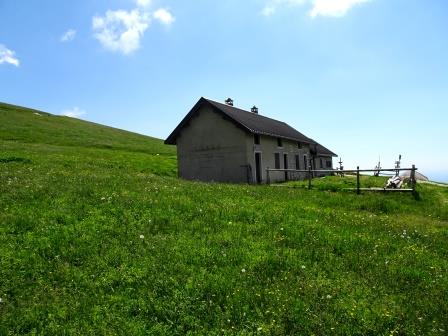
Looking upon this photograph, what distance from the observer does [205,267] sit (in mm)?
8766

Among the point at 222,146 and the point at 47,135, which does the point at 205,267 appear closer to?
the point at 222,146

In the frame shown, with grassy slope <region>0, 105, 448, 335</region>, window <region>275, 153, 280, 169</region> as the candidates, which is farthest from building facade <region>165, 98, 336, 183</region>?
grassy slope <region>0, 105, 448, 335</region>

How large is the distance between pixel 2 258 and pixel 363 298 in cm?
784

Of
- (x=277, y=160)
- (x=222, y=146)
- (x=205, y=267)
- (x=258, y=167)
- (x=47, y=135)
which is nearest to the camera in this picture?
(x=205, y=267)

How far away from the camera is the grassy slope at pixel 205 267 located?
687 centimetres

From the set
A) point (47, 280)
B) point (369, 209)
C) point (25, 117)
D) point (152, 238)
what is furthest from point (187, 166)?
point (25, 117)

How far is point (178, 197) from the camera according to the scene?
579 inches

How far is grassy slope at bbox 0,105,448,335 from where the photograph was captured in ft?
22.5

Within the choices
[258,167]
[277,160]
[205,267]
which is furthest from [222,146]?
[205,267]

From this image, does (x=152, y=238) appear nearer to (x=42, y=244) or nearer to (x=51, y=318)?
(x=42, y=244)

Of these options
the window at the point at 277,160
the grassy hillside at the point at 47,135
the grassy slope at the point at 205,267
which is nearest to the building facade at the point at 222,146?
the window at the point at 277,160

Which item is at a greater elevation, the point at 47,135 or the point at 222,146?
the point at 47,135

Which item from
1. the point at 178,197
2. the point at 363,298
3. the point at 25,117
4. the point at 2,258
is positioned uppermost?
the point at 25,117

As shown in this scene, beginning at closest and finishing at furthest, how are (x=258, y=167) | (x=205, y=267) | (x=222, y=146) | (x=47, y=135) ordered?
(x=205, y=267) → (x=222, y=146) → (x=258, y=167) → (x=47, y=135)
